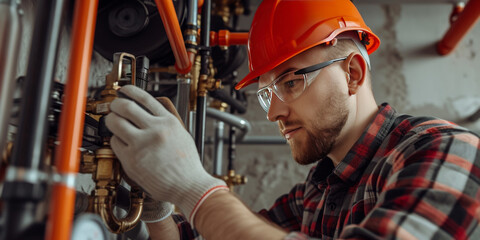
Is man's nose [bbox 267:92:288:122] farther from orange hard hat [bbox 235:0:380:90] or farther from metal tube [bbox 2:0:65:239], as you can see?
metal tube [bbox 2:0:65:239]

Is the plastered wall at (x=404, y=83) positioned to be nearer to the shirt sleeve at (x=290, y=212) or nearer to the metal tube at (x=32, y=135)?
the shirt sleeve at (x=290, y=212)

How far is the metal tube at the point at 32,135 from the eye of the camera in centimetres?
38

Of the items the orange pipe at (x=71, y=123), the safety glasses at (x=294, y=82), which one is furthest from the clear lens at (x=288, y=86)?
the orange pipe at (x=71, y=123)

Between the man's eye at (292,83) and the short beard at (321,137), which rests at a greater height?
the man's eye at (292,83)

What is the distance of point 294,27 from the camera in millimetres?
1013

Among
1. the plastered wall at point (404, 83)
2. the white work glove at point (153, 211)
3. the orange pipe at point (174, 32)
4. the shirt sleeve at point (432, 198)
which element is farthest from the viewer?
the plastered wall at point (404, 83)

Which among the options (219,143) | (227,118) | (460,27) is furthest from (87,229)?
(460,27)

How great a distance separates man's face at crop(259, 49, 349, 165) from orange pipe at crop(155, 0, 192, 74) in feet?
0.82

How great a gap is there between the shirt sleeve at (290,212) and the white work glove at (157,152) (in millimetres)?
603

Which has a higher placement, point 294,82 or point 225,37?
point 225,37

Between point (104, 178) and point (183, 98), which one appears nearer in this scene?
point (104, 178)

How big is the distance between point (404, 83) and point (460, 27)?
0.43 meters

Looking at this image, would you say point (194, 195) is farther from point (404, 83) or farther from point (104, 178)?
point (404, 83)

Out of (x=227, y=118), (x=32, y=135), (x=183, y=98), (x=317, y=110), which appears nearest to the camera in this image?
(x=32, y=135)
